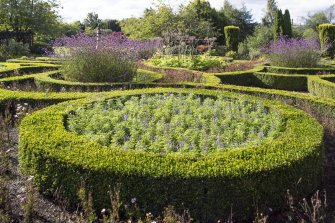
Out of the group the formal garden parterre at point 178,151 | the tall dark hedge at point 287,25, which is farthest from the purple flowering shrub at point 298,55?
the tall dark hedge at point 287,25

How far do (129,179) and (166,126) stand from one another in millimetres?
1840

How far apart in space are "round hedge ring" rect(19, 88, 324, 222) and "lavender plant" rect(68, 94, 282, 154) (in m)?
0.45

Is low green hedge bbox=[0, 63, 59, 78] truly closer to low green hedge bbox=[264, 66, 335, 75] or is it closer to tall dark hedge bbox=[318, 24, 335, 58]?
low green hedge bbox=[264, 66, 335, 75]

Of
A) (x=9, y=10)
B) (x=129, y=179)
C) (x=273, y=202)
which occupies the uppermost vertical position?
(x=9, y=10)

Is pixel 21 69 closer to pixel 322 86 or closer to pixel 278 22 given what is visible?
pixel 322 86

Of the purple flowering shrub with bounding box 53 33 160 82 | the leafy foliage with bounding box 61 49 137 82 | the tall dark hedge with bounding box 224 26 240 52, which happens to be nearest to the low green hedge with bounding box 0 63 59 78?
the purple flowering shrub with bounding box 53 33 160 82

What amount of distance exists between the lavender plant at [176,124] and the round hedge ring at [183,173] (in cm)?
45

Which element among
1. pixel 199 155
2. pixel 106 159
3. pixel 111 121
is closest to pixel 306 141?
pixel 199 155

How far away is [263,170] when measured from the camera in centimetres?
375

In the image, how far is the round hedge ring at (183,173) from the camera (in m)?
3.61

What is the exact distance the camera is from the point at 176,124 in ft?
18.3

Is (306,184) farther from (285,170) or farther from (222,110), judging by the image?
(222,110)

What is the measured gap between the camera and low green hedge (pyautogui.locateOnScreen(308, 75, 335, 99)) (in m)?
8.92

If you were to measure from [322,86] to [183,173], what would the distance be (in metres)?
6.91
